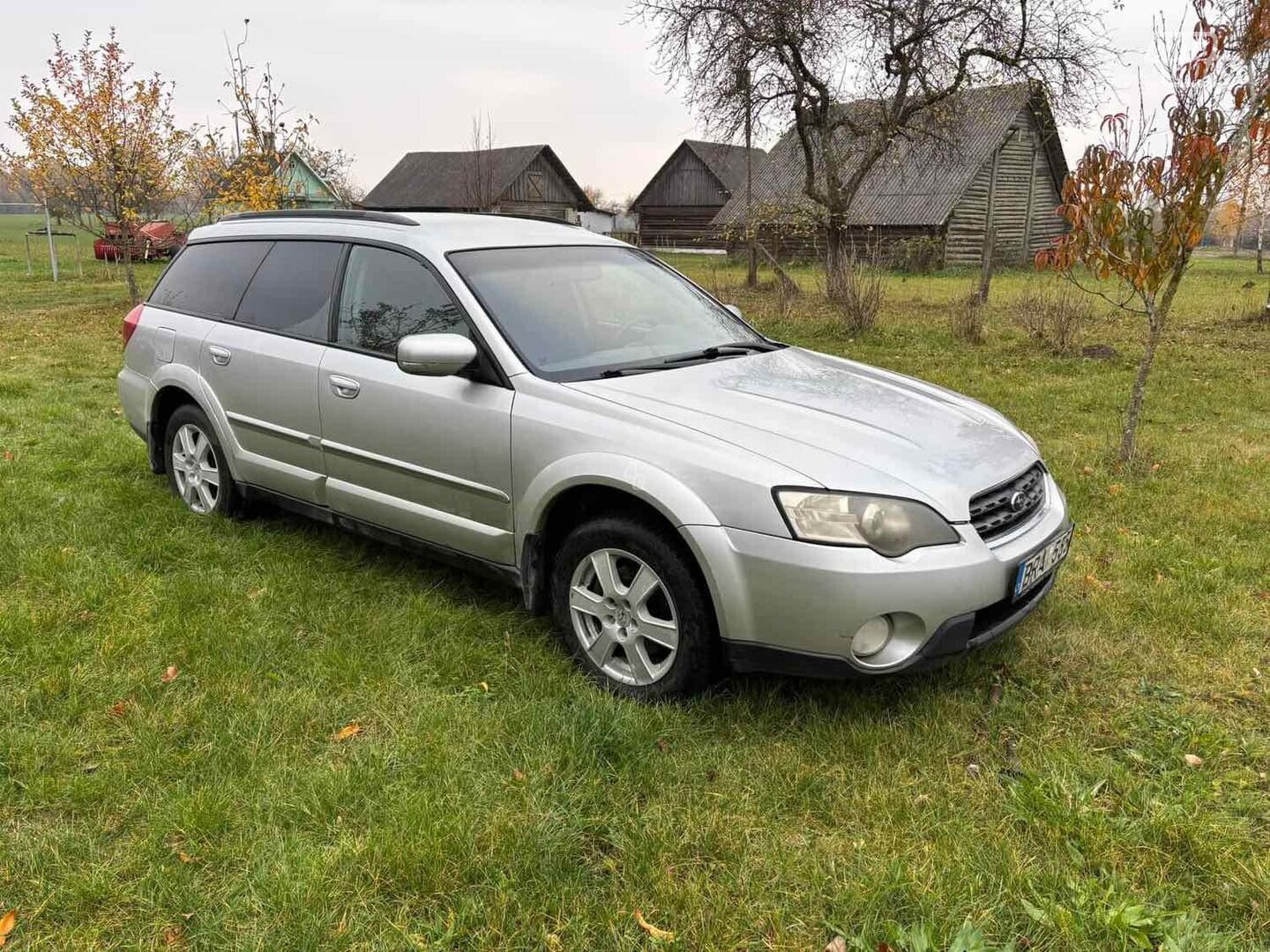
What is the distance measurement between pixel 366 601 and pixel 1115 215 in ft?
16.6

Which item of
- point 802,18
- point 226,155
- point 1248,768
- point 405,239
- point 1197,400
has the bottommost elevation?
point 1248,768

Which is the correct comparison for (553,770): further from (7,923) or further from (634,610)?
(7,923)

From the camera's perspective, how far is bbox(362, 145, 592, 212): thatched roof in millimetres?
49688

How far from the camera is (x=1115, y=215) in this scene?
5.71m

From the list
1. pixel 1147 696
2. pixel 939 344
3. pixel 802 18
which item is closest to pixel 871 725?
pixel 1147 696

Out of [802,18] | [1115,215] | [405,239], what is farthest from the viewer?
[802,18]

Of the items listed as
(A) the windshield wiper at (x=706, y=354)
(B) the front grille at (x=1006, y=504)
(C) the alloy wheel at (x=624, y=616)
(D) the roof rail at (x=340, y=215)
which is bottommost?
(C) the alloy wheel at (x=624, y=616)

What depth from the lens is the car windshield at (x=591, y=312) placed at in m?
3.65

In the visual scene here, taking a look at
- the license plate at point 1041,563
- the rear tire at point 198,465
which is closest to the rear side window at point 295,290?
the rear tire at point 198,465

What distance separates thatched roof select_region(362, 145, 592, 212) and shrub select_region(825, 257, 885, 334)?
3513cm

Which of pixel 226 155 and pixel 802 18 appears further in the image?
pixel 226 155

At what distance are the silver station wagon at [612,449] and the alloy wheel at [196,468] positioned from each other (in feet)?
0.33

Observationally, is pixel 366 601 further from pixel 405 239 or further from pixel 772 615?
pixel 772 615

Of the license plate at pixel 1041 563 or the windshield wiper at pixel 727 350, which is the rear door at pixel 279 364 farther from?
the license plate at pixel 1041 563
